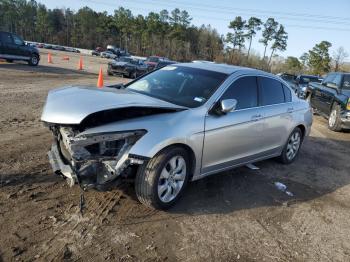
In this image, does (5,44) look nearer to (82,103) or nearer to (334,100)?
(334,100)

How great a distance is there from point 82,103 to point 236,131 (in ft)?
7.20

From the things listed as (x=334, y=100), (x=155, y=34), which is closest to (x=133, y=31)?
(x=155, y=34)

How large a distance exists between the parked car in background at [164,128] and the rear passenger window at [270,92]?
2cm

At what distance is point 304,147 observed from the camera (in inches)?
347

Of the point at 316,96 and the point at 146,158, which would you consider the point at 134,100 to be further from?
the point at 316,96

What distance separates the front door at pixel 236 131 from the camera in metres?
4.85

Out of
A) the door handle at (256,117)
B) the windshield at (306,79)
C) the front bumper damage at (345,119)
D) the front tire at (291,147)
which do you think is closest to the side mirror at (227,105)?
the door handle at (256,117)

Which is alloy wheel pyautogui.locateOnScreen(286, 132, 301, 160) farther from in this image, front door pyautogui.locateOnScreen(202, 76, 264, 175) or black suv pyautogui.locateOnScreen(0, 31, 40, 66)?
black suv pyautogui.locateOnScreen(0, 31, 40, 66)

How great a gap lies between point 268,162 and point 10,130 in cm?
503

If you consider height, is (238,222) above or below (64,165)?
below

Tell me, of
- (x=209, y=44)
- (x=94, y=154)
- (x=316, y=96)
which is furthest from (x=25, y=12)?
(x=94, y=154)

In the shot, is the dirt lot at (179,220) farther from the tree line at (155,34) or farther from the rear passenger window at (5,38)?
the tree line at (155,34)

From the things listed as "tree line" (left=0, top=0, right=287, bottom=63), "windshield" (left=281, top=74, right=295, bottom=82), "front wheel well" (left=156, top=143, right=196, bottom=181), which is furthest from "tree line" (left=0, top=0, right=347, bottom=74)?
"front wheel well" (left=156, top=143, right=196, bottom=181)

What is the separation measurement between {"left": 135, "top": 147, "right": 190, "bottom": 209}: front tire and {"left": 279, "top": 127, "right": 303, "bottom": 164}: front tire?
2.94 m
